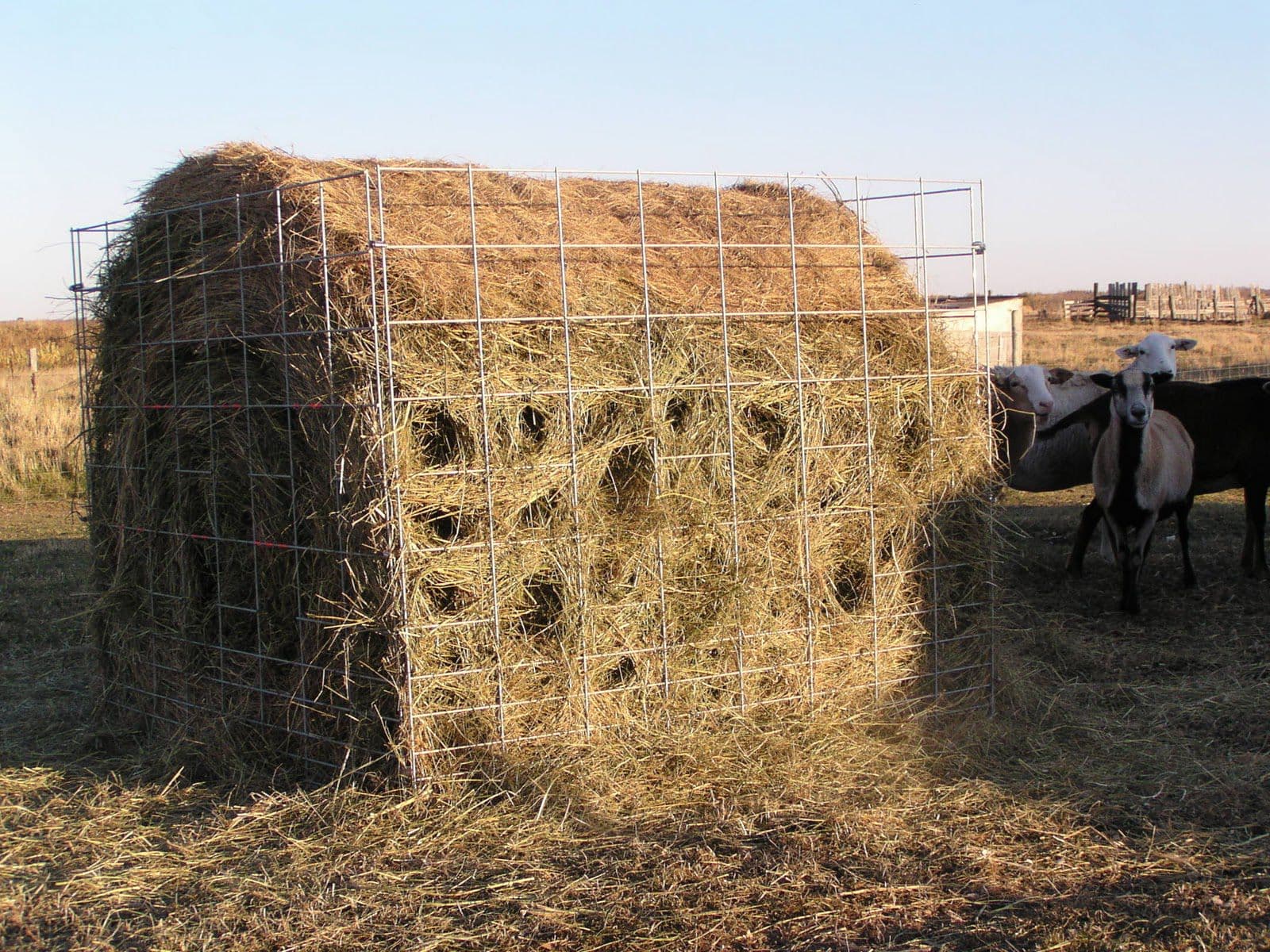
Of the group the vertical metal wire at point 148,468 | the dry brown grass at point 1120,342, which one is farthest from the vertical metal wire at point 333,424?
the dry brown grass at point 1120,342

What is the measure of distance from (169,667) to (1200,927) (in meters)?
5.32

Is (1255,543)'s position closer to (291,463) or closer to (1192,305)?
(291,463)

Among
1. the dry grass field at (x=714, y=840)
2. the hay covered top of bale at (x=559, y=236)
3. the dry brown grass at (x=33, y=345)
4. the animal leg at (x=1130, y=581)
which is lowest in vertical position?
the dry grass field at (x=714, y=840)

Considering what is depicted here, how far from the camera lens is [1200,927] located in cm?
436

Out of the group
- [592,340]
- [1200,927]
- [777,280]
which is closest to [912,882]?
[1200,927]

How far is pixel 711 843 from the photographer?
17.1 ft

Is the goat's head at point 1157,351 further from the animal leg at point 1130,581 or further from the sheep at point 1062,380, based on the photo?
the animal leg at point 1130,581

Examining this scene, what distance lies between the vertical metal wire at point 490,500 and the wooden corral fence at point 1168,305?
152 feet

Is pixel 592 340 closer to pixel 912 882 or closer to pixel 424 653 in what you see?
pixel 424 653

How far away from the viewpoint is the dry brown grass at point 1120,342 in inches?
1144

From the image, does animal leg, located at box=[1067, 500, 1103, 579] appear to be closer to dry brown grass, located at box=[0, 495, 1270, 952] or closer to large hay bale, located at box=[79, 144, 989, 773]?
dry brown grass, located at box=[0, 495, 1270, 952]

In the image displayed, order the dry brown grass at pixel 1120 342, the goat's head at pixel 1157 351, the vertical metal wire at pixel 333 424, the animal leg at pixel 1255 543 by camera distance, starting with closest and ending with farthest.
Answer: the vertical metal wire at pixel 333 424 < the animal leg at pixel 1255 543 < the goat's head at pixel 1157 351 < the dry brown grass at pixel 1120 342

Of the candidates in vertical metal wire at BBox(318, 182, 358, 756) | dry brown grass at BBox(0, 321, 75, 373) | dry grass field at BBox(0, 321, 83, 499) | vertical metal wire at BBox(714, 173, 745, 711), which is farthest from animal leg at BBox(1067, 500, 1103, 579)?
dry brown grass at BBox(0, 321, 75, 373)

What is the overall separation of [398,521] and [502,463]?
577mm
